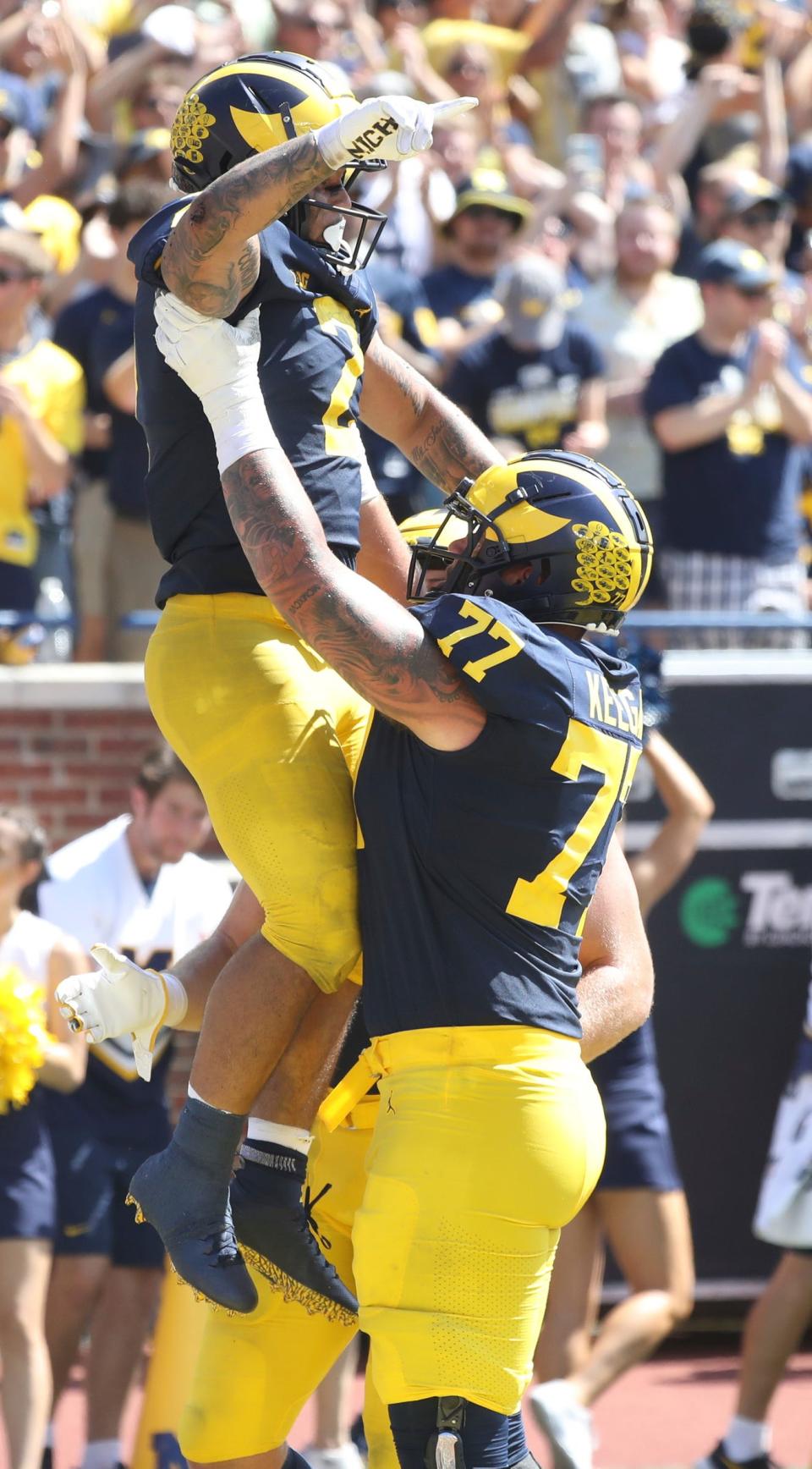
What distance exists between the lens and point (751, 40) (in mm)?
10836

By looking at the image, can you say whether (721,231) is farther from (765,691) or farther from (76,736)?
(76,736)

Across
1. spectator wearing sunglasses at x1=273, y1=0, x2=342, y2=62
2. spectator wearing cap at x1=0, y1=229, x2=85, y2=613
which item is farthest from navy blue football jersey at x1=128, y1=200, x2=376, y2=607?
spectator wearing sunglasses at x1=273, y1=0, x2=342, y2=62

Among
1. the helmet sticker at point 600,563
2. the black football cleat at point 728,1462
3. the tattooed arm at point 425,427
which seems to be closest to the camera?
the helmet sticker at point 600,563

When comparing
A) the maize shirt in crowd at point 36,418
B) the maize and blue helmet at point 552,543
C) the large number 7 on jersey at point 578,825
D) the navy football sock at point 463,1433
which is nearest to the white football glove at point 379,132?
the maize and blue helmet at point 552,543

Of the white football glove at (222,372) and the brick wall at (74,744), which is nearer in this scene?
the white football glove at (222,372)

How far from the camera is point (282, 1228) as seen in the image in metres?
3.72

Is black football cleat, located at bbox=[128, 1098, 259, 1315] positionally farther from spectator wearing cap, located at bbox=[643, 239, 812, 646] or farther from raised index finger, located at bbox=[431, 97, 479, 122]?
spectator wearing cap, located at bbox=[643, 239, 812, 646]

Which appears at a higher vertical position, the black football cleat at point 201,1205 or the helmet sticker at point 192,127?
the helmet sticker at point 192,127

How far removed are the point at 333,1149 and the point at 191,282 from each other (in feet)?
5.52

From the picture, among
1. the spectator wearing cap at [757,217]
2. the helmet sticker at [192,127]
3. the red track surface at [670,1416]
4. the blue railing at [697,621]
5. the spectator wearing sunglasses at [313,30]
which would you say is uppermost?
the spectator wearing sunglasses at [313,30]

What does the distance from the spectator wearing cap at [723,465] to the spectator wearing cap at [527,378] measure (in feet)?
1.01

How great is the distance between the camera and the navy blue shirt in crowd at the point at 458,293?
28.0ft

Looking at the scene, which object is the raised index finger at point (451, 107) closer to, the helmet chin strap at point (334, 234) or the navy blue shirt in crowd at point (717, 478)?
the helmet chin strap at point (334, 234)

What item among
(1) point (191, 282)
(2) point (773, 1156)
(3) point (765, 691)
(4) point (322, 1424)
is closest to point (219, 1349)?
(1) point (191, 282)
